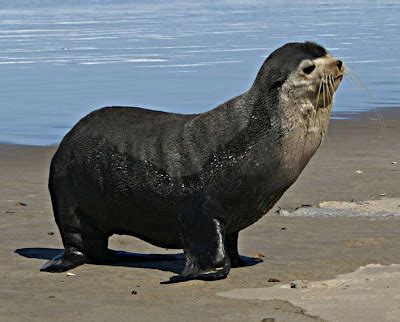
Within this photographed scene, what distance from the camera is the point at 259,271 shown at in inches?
362

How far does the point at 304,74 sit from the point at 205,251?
1.43m

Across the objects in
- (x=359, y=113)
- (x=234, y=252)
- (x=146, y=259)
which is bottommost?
(x=359, y=113)

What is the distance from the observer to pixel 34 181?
47.5 ft

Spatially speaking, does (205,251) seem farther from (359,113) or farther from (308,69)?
(359,113)

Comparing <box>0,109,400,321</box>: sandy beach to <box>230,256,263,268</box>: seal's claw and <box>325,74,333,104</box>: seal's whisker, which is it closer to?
<box>230,256,263,268</box>: seal's claw

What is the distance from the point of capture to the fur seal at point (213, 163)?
9.05 m

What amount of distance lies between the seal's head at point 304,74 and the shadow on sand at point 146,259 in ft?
4.36

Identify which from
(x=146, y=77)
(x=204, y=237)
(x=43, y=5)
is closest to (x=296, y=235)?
(x=204, y=237)

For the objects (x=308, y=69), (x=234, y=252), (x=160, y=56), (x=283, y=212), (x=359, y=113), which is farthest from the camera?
(x=160, y=56)

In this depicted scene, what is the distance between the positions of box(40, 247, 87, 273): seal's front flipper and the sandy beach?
94mm

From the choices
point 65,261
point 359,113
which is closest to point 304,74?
point 65,261

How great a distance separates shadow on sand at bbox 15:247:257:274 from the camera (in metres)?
9.52

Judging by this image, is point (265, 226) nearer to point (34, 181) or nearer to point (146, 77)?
point (34, 181)

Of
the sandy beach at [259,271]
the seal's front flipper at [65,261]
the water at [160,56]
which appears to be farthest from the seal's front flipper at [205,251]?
the water at [160,56]
